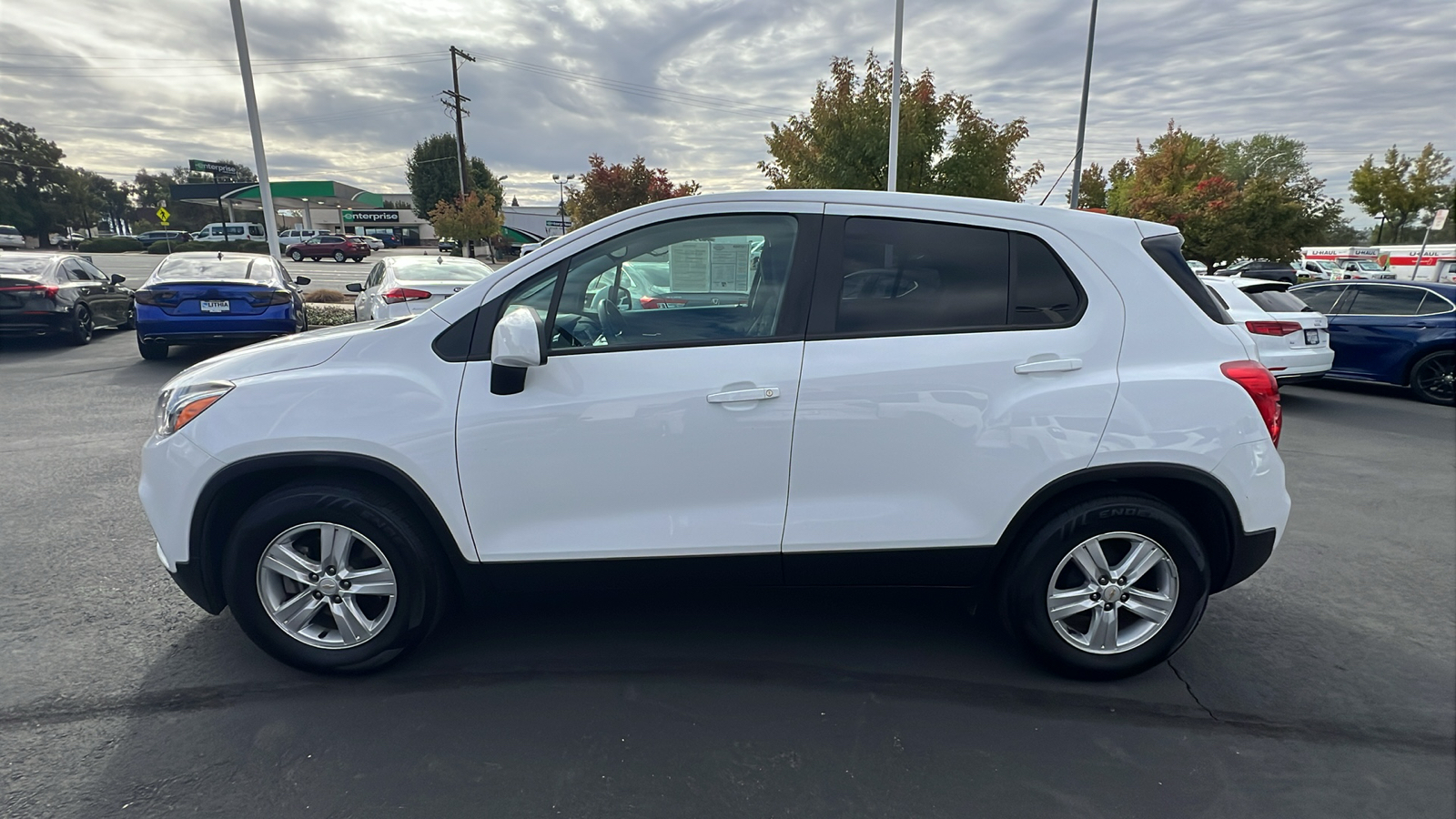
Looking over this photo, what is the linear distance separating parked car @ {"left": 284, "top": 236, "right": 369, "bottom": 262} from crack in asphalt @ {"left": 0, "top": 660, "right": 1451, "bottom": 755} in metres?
50.7

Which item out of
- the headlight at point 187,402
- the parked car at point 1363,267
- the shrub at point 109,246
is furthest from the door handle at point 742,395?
the shrub at point 109,246

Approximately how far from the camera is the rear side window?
9.73 feet

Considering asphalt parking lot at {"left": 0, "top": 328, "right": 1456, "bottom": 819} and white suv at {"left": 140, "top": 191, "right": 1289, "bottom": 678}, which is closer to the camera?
asphalt parking lot at {"left": 0, "top": 328, "right": 1456, "bottom": 819}

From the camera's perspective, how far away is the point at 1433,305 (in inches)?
394

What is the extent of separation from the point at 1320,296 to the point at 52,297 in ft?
59.6

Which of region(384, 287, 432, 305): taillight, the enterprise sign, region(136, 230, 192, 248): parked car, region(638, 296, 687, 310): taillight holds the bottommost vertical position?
region(384, 287, 432, 305): taillight

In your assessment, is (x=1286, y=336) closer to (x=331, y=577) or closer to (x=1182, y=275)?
(x=1182, y=275)

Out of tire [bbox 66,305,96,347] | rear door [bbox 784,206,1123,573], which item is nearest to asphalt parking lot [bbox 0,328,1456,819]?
rear door [bbox 784,206,1123,573]

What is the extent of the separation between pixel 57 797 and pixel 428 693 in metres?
1.09

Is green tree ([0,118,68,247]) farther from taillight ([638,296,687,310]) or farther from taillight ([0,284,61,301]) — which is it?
taillight ([638,296,687,310])

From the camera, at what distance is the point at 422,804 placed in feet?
7.80

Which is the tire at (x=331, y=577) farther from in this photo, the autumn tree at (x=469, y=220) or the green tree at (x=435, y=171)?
the green tree at (x=435, y=171)

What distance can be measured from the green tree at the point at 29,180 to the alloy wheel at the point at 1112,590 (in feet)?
300

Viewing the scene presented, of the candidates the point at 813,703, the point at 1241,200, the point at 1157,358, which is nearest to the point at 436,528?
the point at 813,703
